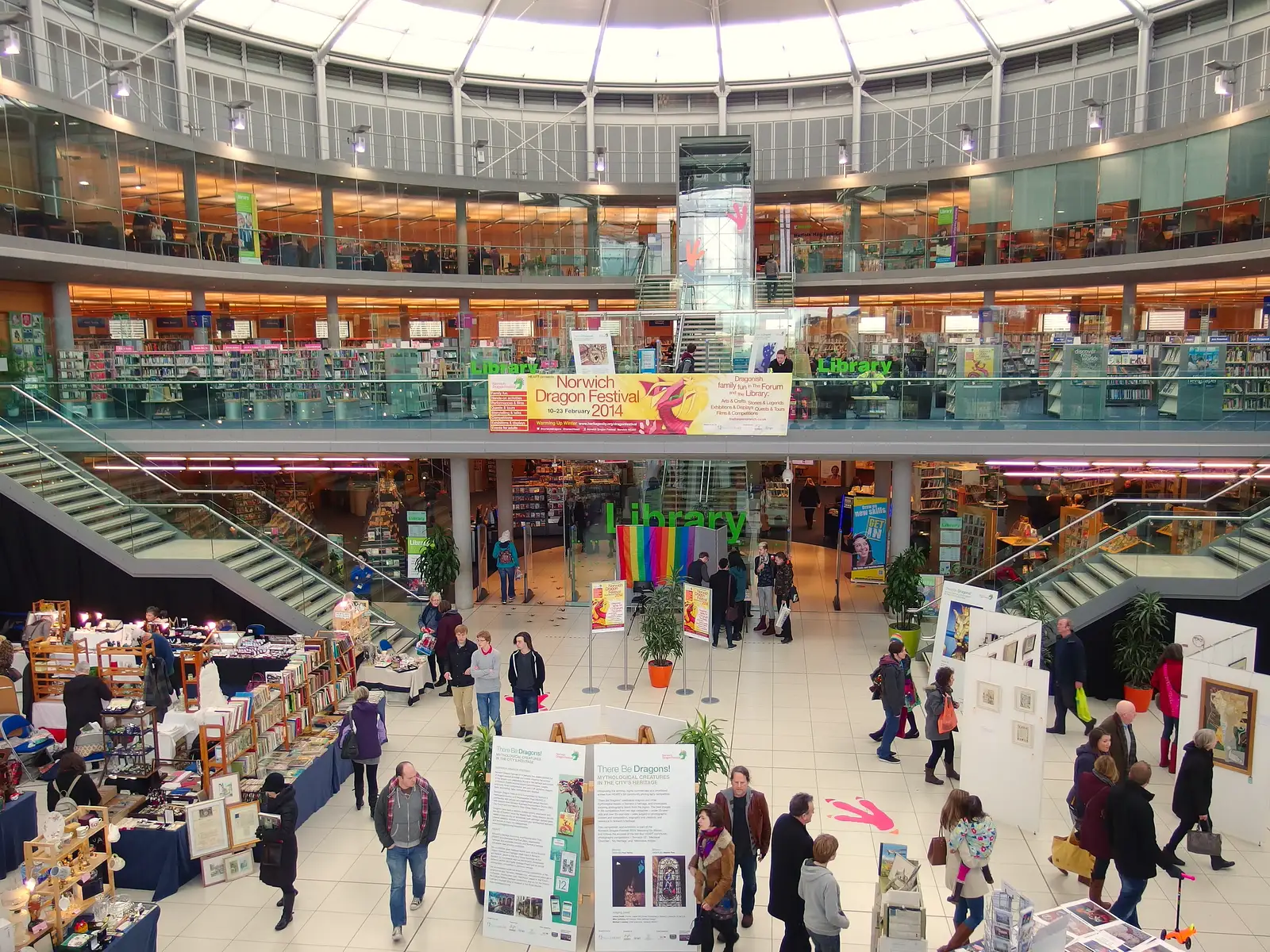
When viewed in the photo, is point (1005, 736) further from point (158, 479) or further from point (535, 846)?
point (158, 479)

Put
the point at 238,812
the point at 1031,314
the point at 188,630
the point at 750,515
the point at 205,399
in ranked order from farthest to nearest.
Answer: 1. the point at 1031,314
2. the point at 750,515
3. the point at 205,399
4. the point at 188,630
5. the point at 238,812

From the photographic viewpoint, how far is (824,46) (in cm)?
3011

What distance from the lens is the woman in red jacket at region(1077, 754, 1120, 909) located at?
25.7 feet

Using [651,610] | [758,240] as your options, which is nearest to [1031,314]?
[758,240]

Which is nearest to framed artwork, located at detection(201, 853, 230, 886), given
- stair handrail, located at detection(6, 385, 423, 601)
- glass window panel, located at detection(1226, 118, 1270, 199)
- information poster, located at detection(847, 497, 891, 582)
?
stair handrail, located at detection(6, 385, 423, 601)

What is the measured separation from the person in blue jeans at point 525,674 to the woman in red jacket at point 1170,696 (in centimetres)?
715

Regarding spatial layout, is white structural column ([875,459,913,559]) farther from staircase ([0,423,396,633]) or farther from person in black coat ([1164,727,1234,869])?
staircase ([0,423,396,633])

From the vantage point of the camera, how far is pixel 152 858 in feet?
28.8

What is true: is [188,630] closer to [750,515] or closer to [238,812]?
[238,812]

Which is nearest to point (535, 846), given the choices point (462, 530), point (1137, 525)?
point (1137, 525)

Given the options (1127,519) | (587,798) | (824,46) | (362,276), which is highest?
(824,46)

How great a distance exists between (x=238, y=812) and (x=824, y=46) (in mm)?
28563

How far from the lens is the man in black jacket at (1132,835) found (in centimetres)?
745

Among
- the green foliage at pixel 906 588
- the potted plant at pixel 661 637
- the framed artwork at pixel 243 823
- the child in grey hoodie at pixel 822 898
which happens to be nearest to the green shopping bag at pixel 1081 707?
the green foliage at pixel 906 588
